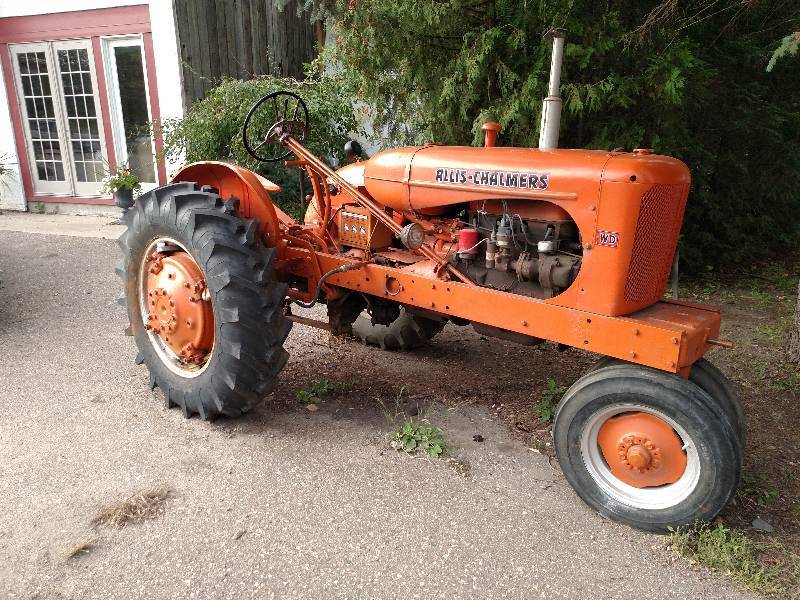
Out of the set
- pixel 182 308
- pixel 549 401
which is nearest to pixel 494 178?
pixel 549 401

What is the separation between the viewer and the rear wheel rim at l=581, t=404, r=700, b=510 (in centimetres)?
240

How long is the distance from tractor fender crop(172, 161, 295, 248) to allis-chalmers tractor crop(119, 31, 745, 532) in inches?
0.5

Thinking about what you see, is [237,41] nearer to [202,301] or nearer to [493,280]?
[202,301]

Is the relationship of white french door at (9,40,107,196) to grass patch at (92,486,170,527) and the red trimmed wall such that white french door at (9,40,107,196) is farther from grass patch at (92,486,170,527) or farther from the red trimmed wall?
grass patch at (92,486,170,527)

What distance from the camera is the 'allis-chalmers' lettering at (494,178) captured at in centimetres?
261

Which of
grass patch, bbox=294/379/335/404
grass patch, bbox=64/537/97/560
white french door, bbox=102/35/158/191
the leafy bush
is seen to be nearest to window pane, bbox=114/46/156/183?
white french door, bbox=102/35/158/191

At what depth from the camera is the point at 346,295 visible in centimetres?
355

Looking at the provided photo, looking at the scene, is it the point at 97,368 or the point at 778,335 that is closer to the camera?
the point at 97,368

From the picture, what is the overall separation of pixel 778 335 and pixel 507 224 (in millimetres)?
3085

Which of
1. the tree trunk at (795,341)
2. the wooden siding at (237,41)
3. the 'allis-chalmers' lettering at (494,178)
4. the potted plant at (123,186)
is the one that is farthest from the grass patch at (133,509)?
the wooden siding at (237,41)

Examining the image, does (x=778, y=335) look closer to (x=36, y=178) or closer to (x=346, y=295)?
(x=346, y=295)

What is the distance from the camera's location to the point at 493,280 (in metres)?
2.90

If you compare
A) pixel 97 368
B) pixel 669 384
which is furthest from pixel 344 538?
pixel 97 368

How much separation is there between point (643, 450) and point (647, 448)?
0.02 m
